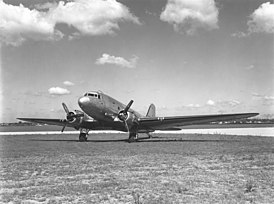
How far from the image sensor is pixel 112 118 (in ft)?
87.1

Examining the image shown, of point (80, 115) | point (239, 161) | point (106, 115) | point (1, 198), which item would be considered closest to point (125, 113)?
point (106, 115)

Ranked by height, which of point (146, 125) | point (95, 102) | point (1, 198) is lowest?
point (1, 198)

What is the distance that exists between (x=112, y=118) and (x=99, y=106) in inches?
73.4

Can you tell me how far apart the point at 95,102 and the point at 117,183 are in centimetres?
1786

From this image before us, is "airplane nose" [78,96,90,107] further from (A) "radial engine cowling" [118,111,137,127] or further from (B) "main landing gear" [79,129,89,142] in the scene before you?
(B) "main landing gear" [79,129,89,142]

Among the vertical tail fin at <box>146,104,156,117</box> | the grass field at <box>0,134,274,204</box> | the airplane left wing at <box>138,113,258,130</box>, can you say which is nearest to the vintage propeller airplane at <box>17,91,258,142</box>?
the airplane left wing at <box>138,113,258,130</box>

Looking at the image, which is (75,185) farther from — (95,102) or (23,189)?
(95,102)

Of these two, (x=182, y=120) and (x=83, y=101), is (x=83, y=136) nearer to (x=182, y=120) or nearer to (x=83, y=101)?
(x=83, y=101)

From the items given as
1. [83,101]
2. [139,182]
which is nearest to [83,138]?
[83,101]

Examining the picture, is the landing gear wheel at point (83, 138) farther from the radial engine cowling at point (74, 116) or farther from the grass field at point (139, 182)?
the grass field at point (139, 182)

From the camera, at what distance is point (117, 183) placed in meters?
7.76

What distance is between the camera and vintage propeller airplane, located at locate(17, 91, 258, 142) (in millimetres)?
24964

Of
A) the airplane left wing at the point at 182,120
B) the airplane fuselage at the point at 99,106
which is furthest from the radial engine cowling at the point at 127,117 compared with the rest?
the airplane left wing at the point at 182,120

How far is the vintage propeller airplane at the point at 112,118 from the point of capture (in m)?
25.0
